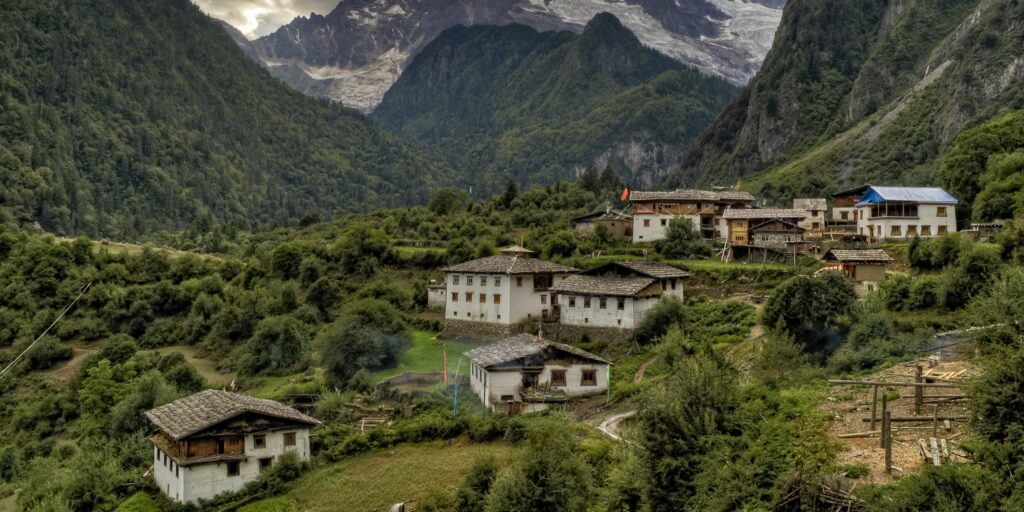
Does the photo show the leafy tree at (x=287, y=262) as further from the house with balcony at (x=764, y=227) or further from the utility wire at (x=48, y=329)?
the house with balcony at (x=764, y=227)

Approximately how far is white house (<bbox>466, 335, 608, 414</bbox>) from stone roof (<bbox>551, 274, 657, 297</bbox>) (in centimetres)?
864

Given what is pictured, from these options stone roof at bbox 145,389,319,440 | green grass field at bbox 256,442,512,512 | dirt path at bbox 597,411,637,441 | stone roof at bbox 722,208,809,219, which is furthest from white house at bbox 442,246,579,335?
green grass field at bbox 256,442,512,512

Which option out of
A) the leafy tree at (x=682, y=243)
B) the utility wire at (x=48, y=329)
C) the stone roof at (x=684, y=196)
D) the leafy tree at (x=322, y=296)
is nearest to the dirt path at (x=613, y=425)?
the leafy tree at (x=682, y=243)

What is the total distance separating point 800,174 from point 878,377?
357 ft

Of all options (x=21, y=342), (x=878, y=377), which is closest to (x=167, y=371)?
(x=21, y=342)

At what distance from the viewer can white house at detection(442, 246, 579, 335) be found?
58219 millimetres

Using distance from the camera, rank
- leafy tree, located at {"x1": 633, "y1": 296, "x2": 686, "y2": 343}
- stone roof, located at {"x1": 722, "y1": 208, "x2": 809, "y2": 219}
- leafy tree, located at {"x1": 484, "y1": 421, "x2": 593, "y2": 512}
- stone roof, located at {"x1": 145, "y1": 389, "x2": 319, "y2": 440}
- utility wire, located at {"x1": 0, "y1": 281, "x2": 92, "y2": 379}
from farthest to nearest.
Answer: utility wire, located at {"x1": 0, "y1": 281, "x2": 92, "y2": 379}
stone roof, located at {"x1": 722, "y1": 208, "x2": 809, "y2": 219}
leafy tree, located at {"x1": 633, "y1": 296, "x2": 686, "y2": 343}
stone roof, located at {"x1": 145, "y1": 389, "x2": 319, "y2": 440}
leafy tree, located at {"x1": 484, "y1": 421, "x2": 593, "y2": 512}

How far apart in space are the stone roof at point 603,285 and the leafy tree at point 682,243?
13.9 m

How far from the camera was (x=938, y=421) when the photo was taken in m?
26.6

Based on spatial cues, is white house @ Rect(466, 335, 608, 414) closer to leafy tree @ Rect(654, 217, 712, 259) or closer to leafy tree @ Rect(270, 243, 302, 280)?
leafy tree @ Rect(654, 217, 712, 259)

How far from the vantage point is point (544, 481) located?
26859 mm

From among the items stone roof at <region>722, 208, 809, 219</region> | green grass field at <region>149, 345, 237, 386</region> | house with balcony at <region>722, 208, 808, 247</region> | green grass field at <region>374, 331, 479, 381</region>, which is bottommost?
green grass field at <region>149, 345, 237, 386</region>

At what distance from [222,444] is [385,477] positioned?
25.6ft

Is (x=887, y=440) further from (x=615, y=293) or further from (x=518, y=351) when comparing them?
(x=615, y=293)
